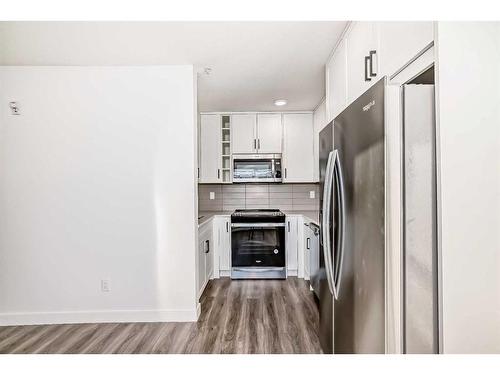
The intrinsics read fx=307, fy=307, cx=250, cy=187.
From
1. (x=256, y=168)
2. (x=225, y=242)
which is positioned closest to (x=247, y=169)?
(x=256, y=168)

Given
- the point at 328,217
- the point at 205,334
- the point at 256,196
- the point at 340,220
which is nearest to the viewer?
the point at 340,220

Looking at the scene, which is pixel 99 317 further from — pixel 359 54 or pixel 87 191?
pixel 359 54

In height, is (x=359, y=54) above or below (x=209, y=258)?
above

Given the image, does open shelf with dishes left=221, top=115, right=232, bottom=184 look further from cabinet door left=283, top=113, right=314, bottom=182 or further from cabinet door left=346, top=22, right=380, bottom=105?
cabinet door left=346, top=22, right=380, bottom=105

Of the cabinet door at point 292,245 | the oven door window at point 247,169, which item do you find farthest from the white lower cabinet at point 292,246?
the oven door window at point 247,169

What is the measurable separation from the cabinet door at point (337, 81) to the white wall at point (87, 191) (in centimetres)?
119

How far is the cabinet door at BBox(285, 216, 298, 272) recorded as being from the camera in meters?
4.07

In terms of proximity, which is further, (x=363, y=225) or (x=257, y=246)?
(x=257, y=246)

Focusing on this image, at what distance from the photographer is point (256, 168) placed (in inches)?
168

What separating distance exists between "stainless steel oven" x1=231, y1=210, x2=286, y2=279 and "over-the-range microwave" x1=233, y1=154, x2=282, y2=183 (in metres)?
0.58

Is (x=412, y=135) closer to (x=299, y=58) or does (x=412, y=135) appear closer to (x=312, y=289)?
(x=299, y=58)

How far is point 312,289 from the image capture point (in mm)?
3348

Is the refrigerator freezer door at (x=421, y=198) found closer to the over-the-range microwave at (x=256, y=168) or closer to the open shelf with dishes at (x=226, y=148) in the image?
the over-the-range microwave at (x=256, y=168)

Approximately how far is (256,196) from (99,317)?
263 centimetres
